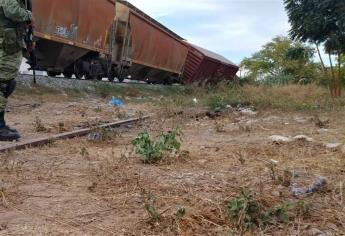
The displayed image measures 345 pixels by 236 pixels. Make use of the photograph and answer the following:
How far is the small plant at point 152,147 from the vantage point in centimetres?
409

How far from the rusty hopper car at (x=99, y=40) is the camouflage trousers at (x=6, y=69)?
614cm

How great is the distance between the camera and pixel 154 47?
768 inches

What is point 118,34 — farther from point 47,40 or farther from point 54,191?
point 54,191

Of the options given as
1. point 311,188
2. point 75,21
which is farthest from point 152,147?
point 75,21

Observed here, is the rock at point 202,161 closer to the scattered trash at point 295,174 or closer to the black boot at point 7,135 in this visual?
the scattered trash at point 295,174

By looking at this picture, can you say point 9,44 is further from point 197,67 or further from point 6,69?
point 197,67

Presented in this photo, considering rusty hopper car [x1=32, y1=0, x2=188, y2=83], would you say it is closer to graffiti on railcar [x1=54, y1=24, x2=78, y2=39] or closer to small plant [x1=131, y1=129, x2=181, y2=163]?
graffiti on railcar [x1=54, y1=24, x2=78, y2=39]

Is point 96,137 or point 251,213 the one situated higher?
point 251,213

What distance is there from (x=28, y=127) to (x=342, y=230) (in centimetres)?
477

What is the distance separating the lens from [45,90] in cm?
1111

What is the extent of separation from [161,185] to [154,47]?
16.6 m

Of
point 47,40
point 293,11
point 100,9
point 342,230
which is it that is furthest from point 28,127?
point 293,11

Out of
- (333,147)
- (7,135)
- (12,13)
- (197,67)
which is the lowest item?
(7,135)

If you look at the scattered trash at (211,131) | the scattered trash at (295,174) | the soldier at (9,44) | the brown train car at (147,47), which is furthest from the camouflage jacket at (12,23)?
the brown train car at (147,47)
